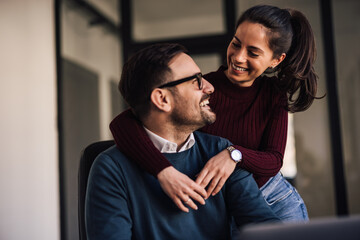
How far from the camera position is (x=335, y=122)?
3.68 m

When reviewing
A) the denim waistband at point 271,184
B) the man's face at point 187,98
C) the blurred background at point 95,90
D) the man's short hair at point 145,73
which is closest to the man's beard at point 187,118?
the man's face at point 187,98

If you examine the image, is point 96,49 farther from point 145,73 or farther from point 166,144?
point 166,144

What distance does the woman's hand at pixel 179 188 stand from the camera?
3.95 feet

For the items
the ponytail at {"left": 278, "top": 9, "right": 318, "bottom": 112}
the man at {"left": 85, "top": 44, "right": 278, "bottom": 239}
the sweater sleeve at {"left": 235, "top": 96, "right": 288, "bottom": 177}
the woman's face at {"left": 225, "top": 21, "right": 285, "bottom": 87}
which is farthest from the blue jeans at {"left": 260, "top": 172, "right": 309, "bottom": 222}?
the woman's face at {"left": 225, "top": 21, "right": 285, "bottom": 87}

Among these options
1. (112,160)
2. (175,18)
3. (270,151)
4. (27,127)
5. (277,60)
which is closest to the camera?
(112,160)

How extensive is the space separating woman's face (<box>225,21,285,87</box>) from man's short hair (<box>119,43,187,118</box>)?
11.2 inches

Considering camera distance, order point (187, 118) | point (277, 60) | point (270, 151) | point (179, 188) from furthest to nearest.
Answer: point (277, 60)
point (270, 151)
point (187, 118)
point (179, 188)

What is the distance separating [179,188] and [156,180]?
153 mm

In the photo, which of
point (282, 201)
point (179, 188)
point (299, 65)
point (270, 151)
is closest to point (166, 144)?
point (179, 188)

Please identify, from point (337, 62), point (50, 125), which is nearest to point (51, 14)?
point (50, 125)

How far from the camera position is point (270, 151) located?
1.56 meters

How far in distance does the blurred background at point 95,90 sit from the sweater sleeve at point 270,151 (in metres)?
2.17

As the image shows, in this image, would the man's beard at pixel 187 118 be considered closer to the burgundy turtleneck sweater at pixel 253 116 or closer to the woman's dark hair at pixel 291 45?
the burgundy turtleneck sweater at pixel 253 116

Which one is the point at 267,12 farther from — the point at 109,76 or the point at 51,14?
the point at 51,14
